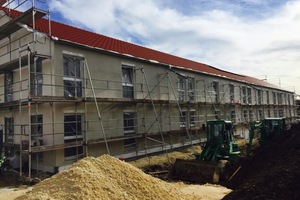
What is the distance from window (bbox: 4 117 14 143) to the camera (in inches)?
533

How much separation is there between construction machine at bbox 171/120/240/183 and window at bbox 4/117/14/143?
802cm

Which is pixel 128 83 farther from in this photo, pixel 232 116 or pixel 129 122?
pixel 232 116

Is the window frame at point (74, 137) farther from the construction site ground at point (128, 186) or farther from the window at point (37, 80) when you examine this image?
the construction site ground at point (128, 186)

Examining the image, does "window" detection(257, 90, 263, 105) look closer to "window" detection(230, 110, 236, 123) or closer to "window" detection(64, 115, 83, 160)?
"window" detection(230, 110, 236, 123)

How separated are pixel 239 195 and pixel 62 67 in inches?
325

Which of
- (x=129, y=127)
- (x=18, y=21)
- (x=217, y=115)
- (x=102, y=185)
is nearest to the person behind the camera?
(x=102, y=185)

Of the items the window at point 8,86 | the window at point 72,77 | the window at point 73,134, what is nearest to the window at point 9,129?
the window at point 8,86

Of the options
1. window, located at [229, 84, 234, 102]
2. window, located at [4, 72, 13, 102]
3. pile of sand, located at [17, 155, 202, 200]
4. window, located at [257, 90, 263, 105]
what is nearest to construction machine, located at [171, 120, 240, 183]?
pile of sand, located at [17, 155, 202, 200]

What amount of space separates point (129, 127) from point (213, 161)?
4768 millimetres

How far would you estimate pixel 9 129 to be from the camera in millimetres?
13977

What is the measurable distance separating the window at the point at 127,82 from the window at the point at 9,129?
5.65m

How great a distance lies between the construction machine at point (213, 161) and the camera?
10492 mm

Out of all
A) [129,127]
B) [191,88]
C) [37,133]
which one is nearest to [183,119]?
[191,88]

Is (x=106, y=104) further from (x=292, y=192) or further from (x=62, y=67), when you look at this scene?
(x=292, y=192)
